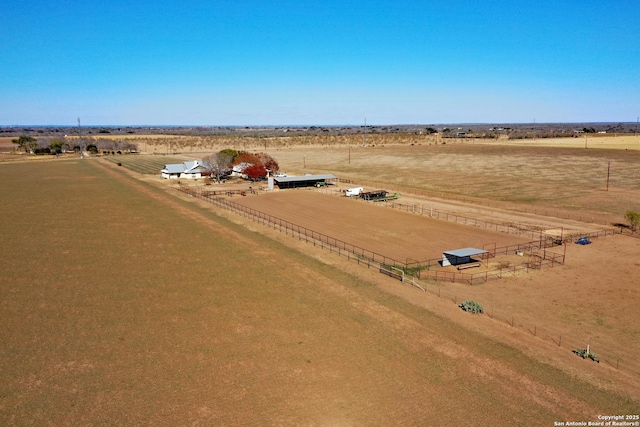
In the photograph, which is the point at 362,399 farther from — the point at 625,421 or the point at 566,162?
the point at 566,162

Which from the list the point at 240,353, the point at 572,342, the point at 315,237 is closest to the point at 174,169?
the point at 315,237

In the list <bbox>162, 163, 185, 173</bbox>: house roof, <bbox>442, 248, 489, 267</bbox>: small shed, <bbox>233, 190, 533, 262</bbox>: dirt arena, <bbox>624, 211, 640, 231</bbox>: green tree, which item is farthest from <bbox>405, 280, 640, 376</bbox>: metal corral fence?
<bbox>162, 163, 185, 173</bbox>: house roof

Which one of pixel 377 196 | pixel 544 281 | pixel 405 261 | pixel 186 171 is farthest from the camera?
pixel 186 171

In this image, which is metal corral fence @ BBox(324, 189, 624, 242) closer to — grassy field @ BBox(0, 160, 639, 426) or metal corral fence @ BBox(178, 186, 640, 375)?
metal corral fence @ BBox(178, 186, 640, 375)

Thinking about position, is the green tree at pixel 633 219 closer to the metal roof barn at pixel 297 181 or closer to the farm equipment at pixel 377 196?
the farm equipment at pixel 377 196

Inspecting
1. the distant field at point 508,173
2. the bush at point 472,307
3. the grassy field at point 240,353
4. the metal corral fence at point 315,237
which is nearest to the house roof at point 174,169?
the distant field at point 508,173

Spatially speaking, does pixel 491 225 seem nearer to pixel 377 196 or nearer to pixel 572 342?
pixel 377 196
